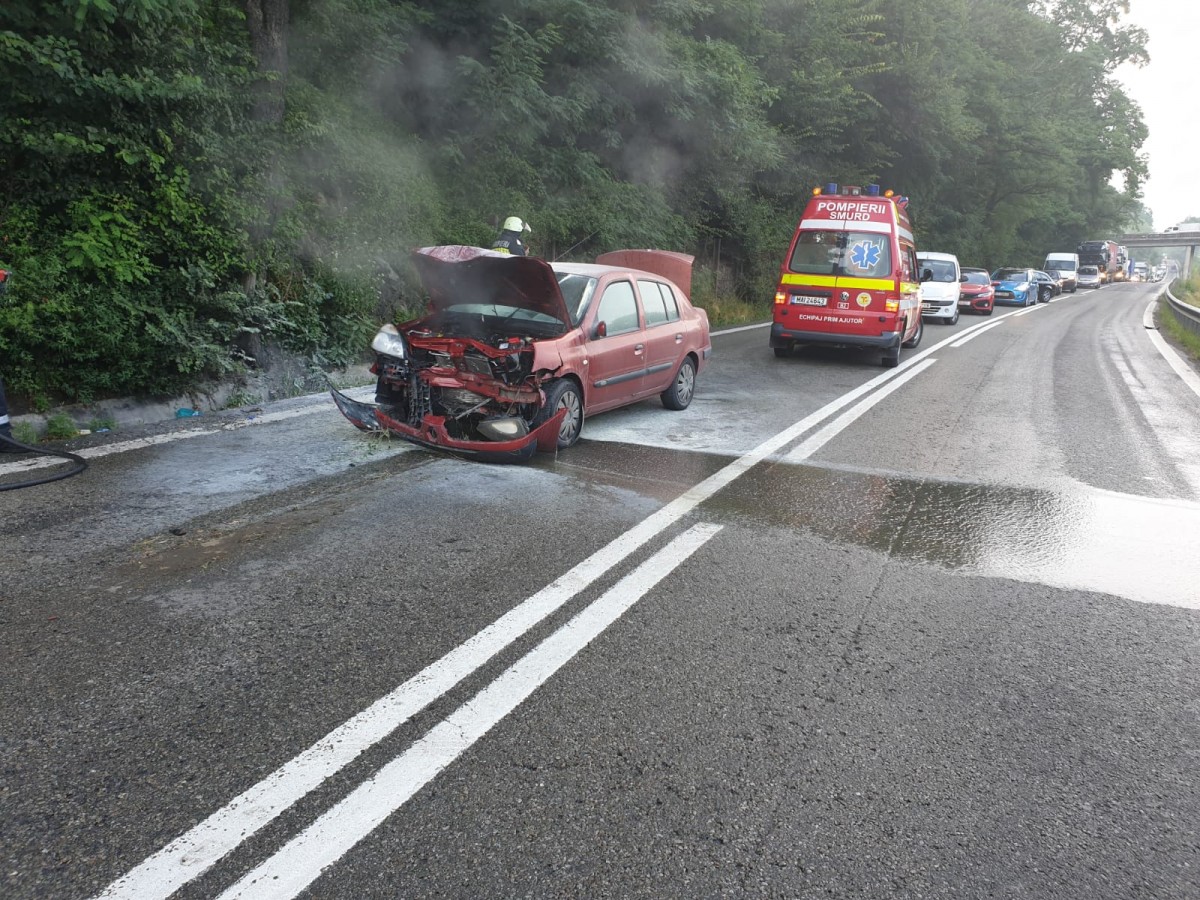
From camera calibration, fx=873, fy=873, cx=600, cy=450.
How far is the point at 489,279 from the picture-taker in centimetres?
705

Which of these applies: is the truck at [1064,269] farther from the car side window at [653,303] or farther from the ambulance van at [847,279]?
the car side window at [653,303]

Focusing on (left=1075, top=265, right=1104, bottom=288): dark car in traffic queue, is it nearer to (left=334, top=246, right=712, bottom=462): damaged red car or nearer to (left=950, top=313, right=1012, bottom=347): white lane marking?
(left=950, top=313, right=1012, bottom=347): white lane marking

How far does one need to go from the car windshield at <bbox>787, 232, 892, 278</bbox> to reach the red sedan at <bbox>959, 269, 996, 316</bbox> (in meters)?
15.0


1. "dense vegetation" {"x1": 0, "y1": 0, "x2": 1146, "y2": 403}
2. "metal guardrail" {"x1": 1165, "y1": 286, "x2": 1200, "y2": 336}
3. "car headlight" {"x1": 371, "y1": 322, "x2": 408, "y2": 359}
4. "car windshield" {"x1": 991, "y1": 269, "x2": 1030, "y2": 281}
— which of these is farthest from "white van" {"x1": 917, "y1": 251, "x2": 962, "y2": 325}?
"car headlight" {"x1": 371, "y1": 322, "x2": 408, "y2": 359}

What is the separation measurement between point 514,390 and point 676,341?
2.71 m

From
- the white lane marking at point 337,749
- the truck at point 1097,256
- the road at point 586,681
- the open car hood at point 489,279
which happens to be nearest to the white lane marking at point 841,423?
the road at point 586,681

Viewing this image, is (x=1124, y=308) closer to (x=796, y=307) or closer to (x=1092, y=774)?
(x=796, y=307)

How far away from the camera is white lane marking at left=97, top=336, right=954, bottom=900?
223 cm

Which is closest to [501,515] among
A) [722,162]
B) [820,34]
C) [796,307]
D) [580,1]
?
[796,307]

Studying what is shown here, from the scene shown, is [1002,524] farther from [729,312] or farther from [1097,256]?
[1097,256]

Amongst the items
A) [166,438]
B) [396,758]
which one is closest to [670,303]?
[166,438]

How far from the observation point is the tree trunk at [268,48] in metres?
9.77

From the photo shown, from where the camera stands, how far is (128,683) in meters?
3.13

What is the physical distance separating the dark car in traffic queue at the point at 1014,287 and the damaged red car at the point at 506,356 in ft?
94.6
